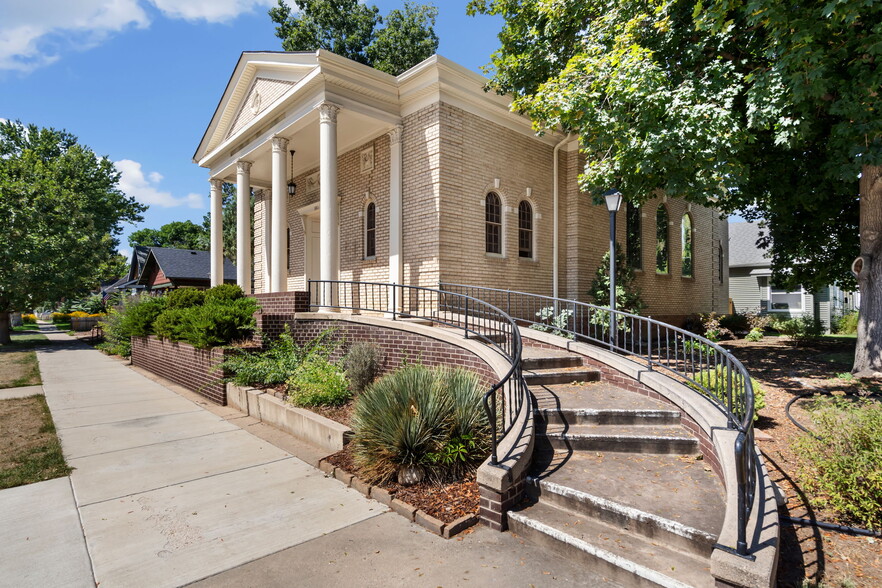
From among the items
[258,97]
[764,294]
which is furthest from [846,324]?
[258,97]

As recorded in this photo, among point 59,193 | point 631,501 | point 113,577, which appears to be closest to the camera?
point 113,577

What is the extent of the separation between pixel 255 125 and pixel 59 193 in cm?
1563

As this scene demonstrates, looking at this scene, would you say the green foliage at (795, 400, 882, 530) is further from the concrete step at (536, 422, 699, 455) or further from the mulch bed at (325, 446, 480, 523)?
the mulch bed at (325, 446, 480, 523)

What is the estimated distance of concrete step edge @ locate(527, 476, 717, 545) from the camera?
3209mm

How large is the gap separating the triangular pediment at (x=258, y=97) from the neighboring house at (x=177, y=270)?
12.4 metres

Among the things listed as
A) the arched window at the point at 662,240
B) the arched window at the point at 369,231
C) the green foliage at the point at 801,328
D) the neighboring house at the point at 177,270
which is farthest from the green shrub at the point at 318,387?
the neighboring house at the point at 177,270

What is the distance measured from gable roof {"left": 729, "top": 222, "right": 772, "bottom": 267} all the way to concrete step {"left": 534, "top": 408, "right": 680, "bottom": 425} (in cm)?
2355

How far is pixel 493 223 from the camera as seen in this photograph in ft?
36.8

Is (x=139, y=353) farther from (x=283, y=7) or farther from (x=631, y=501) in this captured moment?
(x=283, y=7)

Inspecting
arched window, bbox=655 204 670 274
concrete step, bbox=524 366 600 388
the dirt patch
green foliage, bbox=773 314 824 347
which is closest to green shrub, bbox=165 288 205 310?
the dirt patch

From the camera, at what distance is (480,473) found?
402cm

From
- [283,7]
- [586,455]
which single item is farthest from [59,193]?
[586,455]

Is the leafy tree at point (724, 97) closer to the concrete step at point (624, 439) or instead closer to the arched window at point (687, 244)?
the concrete step at point (624, 439)

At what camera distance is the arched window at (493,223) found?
11.3 meters
